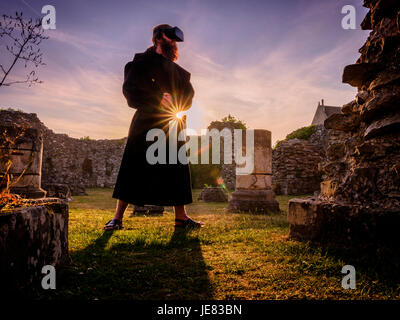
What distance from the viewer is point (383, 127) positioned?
1915 millimetres

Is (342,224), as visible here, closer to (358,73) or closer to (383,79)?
(383,79)

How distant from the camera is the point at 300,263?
1.72m

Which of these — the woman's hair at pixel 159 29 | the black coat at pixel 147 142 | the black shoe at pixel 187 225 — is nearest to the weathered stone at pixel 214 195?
the black shoe at pixel 187 225

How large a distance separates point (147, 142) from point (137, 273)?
1642 millimetres

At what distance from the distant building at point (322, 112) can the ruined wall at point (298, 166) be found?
788 inches

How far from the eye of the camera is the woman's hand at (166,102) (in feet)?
9.74

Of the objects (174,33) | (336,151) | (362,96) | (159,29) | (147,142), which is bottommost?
(336,151)

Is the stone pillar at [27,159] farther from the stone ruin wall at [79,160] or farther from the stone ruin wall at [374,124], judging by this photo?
the stone ruin wall at [79,160]

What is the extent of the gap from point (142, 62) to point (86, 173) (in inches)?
778

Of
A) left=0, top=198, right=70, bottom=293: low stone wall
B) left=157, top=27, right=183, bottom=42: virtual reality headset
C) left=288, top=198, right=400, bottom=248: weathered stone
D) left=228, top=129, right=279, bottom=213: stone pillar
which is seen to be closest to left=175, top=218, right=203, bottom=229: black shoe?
left=288, top=198, right=400, bottom=248: weathered stone

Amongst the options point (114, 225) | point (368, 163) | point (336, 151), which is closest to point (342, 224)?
point (368, 163)

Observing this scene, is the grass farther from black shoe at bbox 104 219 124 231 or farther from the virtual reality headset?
the virtual reality headset
